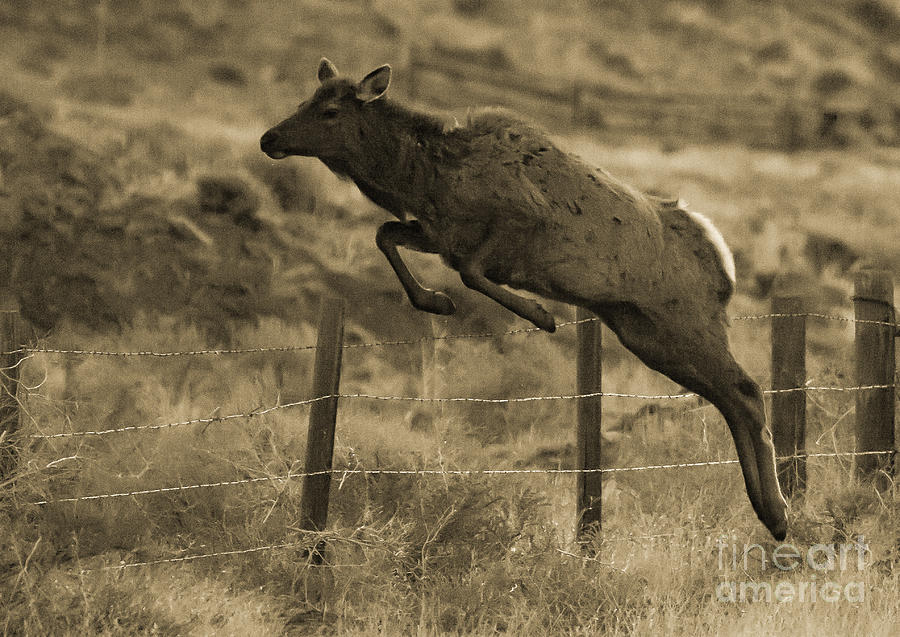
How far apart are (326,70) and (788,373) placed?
9.94ft

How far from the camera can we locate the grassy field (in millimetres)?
4301

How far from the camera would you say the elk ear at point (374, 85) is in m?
3.39

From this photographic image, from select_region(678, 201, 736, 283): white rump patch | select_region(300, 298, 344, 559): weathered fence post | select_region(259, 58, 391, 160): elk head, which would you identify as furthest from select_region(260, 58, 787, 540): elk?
select_region(300, 298, 344, 559): weathered fence post

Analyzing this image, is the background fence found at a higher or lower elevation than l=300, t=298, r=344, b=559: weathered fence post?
higher

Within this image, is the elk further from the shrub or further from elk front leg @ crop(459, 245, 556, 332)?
the shrub

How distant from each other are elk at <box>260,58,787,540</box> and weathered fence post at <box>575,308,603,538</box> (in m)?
1.53

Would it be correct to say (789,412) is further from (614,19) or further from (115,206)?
(115,206)

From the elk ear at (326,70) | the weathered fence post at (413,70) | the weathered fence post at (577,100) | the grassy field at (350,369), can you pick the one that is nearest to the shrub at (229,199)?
the grassy field at (350,369)

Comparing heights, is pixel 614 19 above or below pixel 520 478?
above

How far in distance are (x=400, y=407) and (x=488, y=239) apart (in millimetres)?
3949

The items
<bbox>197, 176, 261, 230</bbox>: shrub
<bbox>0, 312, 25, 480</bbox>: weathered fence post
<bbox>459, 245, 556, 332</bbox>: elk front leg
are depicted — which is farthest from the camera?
<bbox>197, 176, 261, 230</bbox>: shrub

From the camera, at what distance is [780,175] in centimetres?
822

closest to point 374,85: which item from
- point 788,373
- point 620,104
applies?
point 788,373

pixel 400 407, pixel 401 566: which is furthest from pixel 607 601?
pixel 400 407
